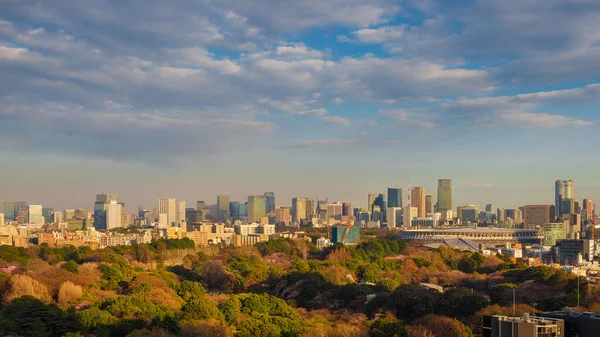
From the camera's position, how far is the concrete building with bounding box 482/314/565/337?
67.4ft

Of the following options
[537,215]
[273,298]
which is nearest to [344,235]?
[537,215]

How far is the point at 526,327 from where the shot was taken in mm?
20562

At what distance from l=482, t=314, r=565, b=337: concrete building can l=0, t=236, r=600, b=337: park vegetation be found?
23.6 ft

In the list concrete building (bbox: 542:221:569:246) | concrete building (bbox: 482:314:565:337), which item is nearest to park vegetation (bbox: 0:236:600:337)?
concrete building (bbox: 482:314:565:337)

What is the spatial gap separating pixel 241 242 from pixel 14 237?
122 ft

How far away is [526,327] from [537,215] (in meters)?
163

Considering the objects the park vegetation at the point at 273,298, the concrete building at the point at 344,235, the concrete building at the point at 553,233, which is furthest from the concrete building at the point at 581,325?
the concrete building at the point at 553,233

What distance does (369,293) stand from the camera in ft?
143

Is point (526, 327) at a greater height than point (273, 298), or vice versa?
point (526, 327)

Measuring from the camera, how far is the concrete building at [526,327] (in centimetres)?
2055

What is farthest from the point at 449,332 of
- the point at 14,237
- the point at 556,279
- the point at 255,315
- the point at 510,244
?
the point at 14,237

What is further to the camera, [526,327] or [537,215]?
[537,215]

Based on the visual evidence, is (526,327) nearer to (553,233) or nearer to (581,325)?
(581,325)

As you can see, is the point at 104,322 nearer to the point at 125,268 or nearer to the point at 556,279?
the point at 125,268
